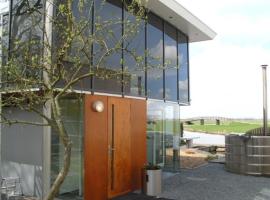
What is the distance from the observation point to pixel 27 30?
8594mm

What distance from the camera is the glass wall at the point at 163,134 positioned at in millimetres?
11896

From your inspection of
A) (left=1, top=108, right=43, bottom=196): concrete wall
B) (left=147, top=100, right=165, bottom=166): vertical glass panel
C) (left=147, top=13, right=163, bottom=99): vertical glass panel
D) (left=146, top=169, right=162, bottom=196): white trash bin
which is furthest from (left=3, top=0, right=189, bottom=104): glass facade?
(left=146, top=169, right=162, bottom=196): white trash bin

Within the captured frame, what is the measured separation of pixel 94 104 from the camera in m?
9.11

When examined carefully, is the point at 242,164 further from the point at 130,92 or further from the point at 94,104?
the point at 94,104

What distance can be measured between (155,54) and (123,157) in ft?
12.6

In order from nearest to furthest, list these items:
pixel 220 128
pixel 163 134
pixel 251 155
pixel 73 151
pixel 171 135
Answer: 1. pixel 73 151
2. pixel 163 134
3. pixel 251 155
4. pixel 171 135
5. pixel 220 128

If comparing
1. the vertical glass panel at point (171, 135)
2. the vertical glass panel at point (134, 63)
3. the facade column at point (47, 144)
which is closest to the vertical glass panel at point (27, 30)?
the facade column at point (47, 144)

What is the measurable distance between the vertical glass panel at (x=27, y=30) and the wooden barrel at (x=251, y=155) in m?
8.14

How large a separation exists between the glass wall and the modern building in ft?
0.11

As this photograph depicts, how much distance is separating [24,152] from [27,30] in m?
2.92

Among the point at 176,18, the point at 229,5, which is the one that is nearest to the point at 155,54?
the point at 176,18

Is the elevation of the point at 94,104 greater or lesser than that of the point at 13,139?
greater

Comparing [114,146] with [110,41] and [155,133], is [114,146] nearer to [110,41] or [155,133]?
[155,133]

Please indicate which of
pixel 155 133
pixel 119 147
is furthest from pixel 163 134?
pixel 119 147
